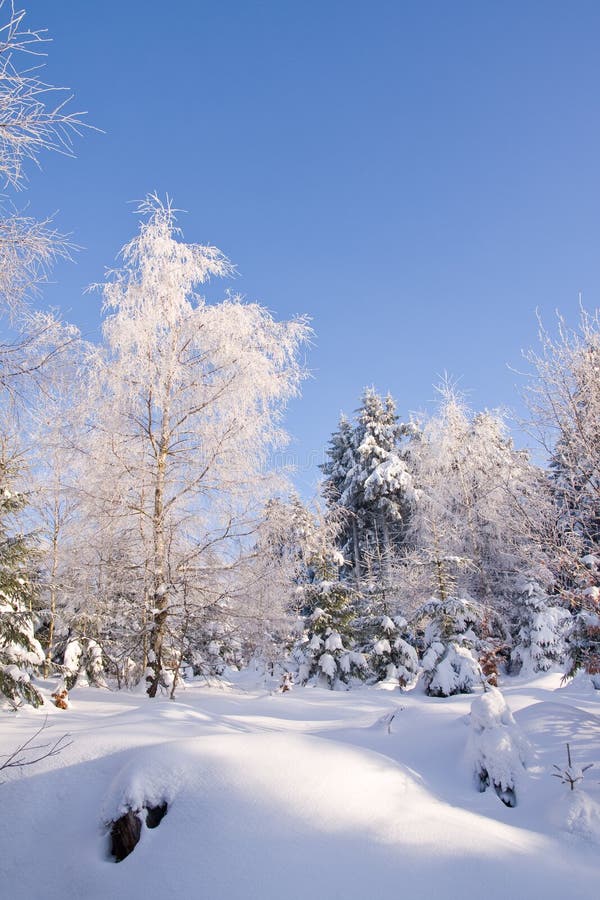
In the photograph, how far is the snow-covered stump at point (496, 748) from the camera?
493cm

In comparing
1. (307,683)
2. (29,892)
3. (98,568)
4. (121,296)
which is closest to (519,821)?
(29,892)

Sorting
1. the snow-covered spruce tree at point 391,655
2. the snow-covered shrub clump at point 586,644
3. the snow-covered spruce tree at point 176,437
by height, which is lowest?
the snow-covered spruce tree at point 391,655

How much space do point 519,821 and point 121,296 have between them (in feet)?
28.9

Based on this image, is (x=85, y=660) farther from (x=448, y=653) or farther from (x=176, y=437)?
(x=448, y=653)

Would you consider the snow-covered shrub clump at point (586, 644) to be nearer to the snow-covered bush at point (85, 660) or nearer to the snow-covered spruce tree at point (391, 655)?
the snow-covered bush at point (85, 660)

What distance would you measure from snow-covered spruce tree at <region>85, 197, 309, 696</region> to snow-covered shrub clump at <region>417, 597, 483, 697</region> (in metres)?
6.67

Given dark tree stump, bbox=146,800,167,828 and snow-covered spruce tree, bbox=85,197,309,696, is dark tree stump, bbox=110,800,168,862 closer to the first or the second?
dark tree stump, bbox=146,800,167,828

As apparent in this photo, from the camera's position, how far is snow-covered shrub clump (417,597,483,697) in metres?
12.3

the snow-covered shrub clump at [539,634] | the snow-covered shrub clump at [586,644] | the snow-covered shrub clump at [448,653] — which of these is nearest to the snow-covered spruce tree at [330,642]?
the snow-covered shrub clump at [448,653]

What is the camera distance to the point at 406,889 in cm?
302

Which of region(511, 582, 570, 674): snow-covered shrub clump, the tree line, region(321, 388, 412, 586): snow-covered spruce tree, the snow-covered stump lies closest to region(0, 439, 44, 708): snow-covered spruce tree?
the tree line

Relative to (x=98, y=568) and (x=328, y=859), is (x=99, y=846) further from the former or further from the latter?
(x=98, y=568)

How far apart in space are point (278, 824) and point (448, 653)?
1046cm

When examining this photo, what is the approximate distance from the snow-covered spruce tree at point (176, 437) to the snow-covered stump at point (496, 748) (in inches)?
166
